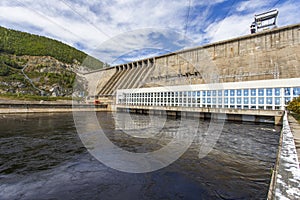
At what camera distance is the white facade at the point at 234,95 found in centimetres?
1436

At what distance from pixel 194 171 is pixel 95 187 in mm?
2486

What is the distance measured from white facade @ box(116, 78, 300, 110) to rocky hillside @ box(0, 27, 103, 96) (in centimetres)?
3052

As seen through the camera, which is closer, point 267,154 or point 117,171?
point 117,171

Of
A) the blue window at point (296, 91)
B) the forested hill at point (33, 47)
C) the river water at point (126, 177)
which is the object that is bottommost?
the river water at point (126, 177)

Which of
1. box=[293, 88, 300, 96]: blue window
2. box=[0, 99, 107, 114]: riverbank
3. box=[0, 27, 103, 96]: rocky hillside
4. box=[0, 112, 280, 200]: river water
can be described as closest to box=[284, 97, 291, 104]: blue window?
box=[293, 88, 300, 96]: blue window

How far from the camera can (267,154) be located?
615 centimetres

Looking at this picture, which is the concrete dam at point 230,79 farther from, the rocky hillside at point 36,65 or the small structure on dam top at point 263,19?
the rocky hillside at point 36,65

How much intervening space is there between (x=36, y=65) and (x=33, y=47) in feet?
48.8

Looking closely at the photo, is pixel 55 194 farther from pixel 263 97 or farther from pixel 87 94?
pixel 87 94

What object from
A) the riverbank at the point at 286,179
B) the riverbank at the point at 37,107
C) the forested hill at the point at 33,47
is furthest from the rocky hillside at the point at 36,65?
the riverbank at the point at 286,179

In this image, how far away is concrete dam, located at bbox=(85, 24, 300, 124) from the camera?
597 inches

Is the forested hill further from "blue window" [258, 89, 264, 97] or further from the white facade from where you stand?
"blue window" [258, 89, 264, 97]

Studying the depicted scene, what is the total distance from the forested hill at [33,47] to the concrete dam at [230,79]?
152 ft

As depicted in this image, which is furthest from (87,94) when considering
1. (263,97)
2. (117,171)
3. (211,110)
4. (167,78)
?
(117,171)
